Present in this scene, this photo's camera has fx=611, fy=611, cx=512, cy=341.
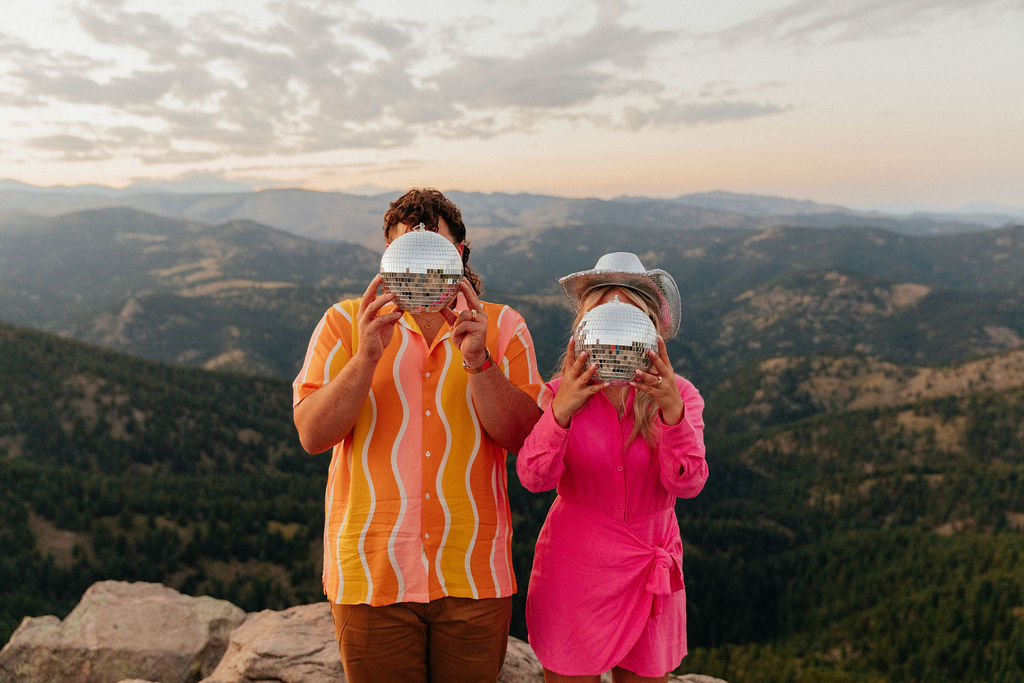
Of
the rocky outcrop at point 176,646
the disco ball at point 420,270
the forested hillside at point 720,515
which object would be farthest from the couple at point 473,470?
the forested hillside at point 720,515

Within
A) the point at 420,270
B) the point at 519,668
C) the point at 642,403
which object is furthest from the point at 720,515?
the point at 420,270

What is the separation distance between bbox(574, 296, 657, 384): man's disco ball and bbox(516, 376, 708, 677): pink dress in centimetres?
82

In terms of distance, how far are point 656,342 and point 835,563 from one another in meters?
101

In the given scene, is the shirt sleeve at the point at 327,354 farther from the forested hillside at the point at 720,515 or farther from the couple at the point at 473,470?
the forested hillside at the point at 720,515

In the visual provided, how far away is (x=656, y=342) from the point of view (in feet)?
13.9

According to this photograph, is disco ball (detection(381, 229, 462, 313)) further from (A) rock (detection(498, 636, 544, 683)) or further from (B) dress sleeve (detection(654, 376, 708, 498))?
(A) rock (detection(498, 636, 544, 683))

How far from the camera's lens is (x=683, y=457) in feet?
15.0

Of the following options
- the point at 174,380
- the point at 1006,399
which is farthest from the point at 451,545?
the point at 1006,399

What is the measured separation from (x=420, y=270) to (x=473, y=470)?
1.57m

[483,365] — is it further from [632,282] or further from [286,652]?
[286,652]

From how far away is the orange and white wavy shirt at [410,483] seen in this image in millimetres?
4488

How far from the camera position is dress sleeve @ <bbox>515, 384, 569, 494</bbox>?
4496 mm

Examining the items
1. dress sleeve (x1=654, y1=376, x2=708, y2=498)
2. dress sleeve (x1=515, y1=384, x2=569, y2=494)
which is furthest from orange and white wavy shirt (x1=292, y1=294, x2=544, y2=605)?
dress sleeve (x1=654, y1=376, x2=708, y2=498)

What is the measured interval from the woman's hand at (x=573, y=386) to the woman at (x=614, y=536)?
0.46m
